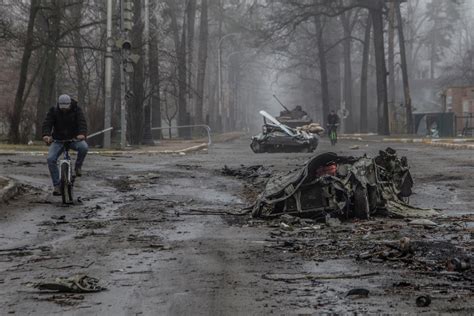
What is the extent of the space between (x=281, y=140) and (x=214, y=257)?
68.8 feet

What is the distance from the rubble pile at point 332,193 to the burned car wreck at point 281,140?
17478 millimetres

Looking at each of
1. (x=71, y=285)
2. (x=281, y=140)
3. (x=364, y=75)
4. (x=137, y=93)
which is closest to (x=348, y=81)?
(x=364, y=75)

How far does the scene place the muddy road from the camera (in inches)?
197

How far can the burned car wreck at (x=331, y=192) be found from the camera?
9375 millimetres

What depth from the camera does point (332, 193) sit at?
938cm

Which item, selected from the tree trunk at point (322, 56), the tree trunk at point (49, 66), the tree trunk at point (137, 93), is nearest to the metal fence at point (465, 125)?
the tree trunk at point (322, 56)

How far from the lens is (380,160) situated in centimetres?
1102

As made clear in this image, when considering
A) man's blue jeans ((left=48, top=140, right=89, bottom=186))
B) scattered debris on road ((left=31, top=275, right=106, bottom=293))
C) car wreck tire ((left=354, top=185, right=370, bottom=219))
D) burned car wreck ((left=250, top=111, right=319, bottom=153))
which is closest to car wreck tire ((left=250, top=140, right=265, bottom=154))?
burned car wreck ((left=250, top=111, right=319, bottom=153))

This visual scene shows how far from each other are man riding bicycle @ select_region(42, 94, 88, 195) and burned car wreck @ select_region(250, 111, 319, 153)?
647 inches

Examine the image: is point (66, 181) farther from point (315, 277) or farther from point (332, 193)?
point (315, 277)

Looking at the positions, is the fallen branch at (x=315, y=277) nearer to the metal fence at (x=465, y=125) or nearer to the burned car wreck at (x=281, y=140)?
the burned car wreck at (x=281, y=140)

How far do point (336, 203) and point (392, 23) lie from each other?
127 ft

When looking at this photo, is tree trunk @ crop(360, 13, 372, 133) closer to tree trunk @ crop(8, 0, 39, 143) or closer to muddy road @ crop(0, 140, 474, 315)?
tree trunk @ crop(8, 0, 39, 143)

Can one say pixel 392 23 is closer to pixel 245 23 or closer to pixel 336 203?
pixel 245 23
